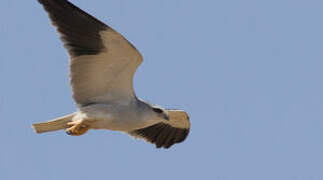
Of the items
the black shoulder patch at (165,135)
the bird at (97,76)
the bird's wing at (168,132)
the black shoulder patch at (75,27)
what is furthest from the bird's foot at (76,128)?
the black shoulder patch at (165,135)

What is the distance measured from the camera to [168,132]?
15578 mm

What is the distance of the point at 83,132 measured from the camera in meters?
13.0

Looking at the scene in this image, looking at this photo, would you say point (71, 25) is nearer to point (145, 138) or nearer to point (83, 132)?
point (83, 132)

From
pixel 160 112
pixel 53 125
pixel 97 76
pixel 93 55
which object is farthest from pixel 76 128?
pixel 160 112

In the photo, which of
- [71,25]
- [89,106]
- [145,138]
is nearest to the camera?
[71,25]

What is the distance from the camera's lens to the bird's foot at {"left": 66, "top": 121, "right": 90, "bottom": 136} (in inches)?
506

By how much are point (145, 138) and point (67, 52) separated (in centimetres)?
328

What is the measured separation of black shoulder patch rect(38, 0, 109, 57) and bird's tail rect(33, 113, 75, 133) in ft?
3.76

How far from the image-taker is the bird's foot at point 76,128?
12.9 meters

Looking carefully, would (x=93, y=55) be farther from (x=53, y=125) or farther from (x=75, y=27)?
(x=53, y=125)

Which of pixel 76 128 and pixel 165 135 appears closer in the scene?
pixel 76 128

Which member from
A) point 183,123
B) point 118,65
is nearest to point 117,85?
point 118,65

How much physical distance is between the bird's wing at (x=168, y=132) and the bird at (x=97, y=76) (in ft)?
5.35

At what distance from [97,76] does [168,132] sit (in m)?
2.92
